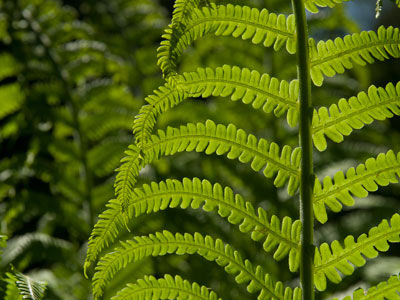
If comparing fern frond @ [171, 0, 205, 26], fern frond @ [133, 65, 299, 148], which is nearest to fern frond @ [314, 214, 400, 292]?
fern frond @ [133, 65, 299, 148]

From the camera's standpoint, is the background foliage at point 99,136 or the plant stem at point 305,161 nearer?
the plant stem at point 305,161

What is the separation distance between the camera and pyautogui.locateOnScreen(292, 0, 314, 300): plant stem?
0.85m

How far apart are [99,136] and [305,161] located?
1563mm

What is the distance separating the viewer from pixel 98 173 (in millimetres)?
2188

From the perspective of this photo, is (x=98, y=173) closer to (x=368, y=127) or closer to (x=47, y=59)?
(x=47, y=59)

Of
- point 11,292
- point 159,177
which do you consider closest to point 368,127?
point 159,177

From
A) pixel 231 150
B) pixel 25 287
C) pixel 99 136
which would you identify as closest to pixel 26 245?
pixel 99 136

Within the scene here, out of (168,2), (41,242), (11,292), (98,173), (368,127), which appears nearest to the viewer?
(11,292)

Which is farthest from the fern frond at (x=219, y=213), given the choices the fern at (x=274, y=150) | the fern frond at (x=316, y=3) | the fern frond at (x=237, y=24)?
the fern frond at (x=316, y=3)

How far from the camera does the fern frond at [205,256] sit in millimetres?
894

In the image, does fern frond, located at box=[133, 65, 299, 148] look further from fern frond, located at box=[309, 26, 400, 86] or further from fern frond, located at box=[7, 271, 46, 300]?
fern frond, located at box=[7, 271, 46, 300]

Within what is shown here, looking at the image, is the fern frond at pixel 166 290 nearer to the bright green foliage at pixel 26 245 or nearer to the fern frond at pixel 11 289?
the fern frond at pixel 11 289

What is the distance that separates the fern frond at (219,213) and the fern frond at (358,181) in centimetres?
6

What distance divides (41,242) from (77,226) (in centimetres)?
18
